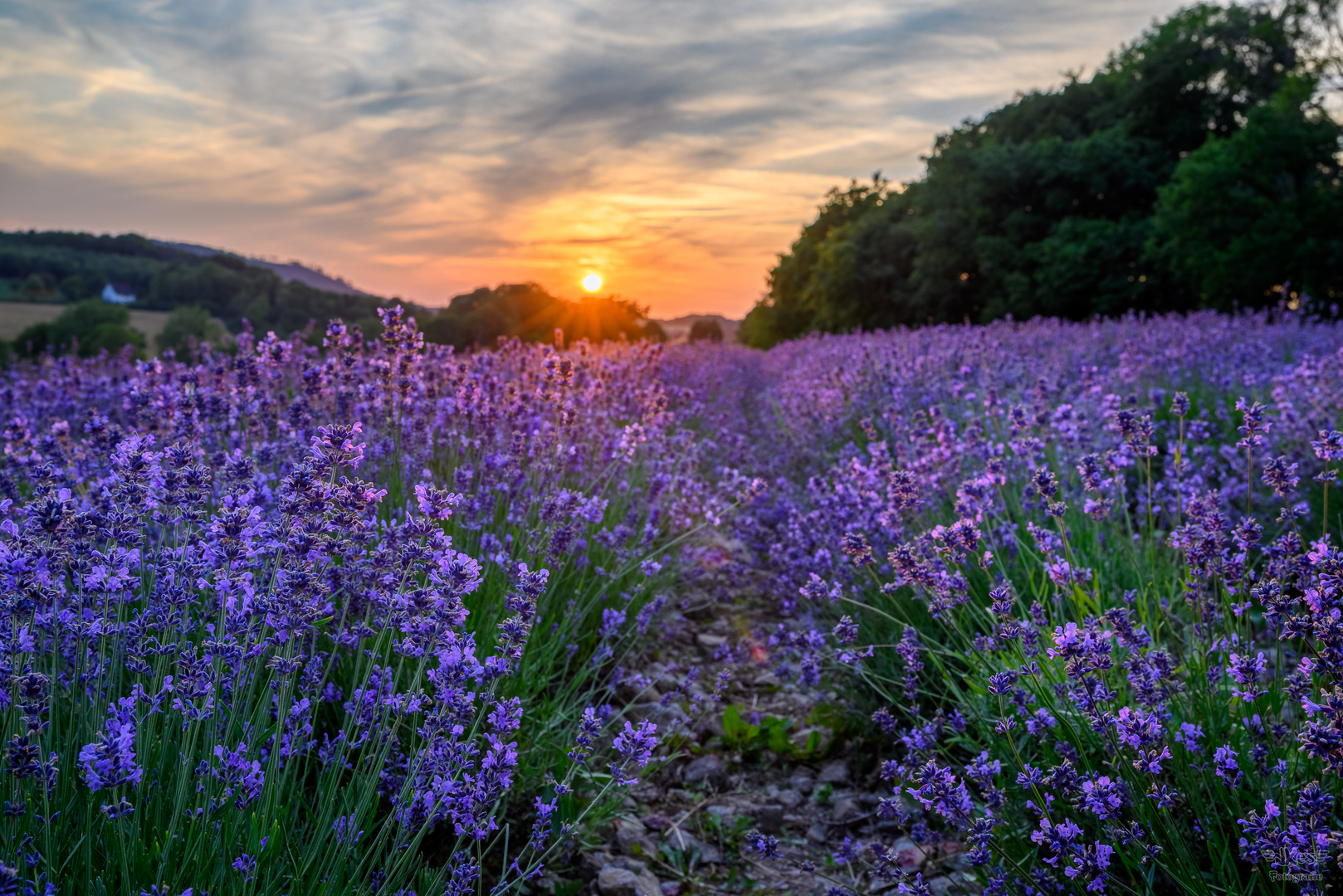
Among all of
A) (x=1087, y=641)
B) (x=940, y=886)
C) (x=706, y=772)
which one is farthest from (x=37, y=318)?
(x=1087, y=641)

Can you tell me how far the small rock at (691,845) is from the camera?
243 centimetres

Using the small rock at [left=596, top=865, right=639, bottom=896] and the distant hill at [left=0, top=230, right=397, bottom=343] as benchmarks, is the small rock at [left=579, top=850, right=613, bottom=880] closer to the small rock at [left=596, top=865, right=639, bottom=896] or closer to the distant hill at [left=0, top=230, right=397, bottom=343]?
the small rock at [left=596, top=865, right=639, bottom=896]

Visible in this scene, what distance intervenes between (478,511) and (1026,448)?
204cm

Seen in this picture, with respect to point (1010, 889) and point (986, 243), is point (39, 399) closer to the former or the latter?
point (1010, 889)

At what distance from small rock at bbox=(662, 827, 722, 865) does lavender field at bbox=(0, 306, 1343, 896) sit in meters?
0.02

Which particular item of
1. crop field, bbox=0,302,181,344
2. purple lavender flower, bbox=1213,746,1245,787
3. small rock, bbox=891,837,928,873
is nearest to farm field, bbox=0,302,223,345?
crop field, bbox=0,302,181,344

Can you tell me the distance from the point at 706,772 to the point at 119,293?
30496 millimetres

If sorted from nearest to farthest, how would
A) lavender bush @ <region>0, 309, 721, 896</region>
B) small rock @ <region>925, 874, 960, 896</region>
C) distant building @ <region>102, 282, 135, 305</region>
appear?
lavender bush @ <region>0, 309, 721, 896</region> → small rock @ <region>925, 874, 960, 896</region> → distant building @ <region>102, 282, 135, 305</region>

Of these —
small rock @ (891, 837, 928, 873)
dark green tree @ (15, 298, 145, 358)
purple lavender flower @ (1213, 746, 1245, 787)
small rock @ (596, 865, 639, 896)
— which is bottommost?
small rock @ (891, 837, 928, 873)

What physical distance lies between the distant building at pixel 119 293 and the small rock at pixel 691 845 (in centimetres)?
2839

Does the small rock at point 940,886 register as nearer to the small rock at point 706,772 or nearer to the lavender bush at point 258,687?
the small rock at point 706,772

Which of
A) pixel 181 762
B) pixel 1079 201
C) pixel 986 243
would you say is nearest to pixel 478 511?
pixel 181 762

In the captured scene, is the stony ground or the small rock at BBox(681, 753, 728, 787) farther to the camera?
the small rock at BBox(681, 753, 728, 787)

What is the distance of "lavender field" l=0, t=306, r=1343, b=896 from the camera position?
1.41m
